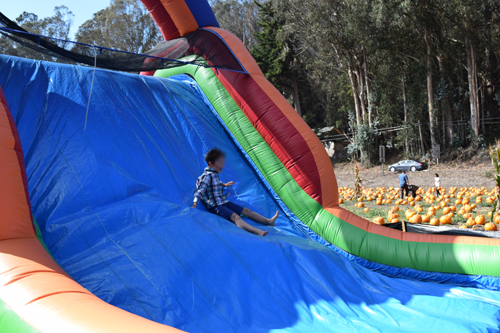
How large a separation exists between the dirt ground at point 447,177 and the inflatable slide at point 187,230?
38.0 feet

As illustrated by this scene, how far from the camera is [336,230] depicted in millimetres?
4523

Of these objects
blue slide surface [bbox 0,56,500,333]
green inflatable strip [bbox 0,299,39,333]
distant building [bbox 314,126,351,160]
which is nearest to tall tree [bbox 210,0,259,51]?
distant building [bbox 314,126,351,160]

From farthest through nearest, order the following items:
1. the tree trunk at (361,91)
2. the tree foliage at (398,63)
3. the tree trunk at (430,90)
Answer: the tree trunk at (361,91), the tree trunk at (430,90), the tree foliage at (398,63)

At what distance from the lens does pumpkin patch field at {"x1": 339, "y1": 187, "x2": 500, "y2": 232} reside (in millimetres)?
6340

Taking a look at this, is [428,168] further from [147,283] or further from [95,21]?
[95,21]

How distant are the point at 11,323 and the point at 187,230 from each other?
165cm

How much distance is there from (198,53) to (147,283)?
3937mm

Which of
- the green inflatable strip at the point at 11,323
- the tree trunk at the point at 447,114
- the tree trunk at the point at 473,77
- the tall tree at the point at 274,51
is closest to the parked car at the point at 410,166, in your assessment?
the tree trunk at the point at 447,114

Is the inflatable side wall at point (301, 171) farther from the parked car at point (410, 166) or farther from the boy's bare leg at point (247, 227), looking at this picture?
the parked car at point (410, 166)

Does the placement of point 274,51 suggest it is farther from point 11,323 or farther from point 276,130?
point 11,323

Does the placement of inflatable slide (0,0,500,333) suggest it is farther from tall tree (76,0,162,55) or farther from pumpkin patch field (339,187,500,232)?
tall tree (76,0,162,55)

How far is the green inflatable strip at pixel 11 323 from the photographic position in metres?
1.74

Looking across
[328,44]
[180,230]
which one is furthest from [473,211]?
[328,44]

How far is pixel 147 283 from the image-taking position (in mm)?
2691
